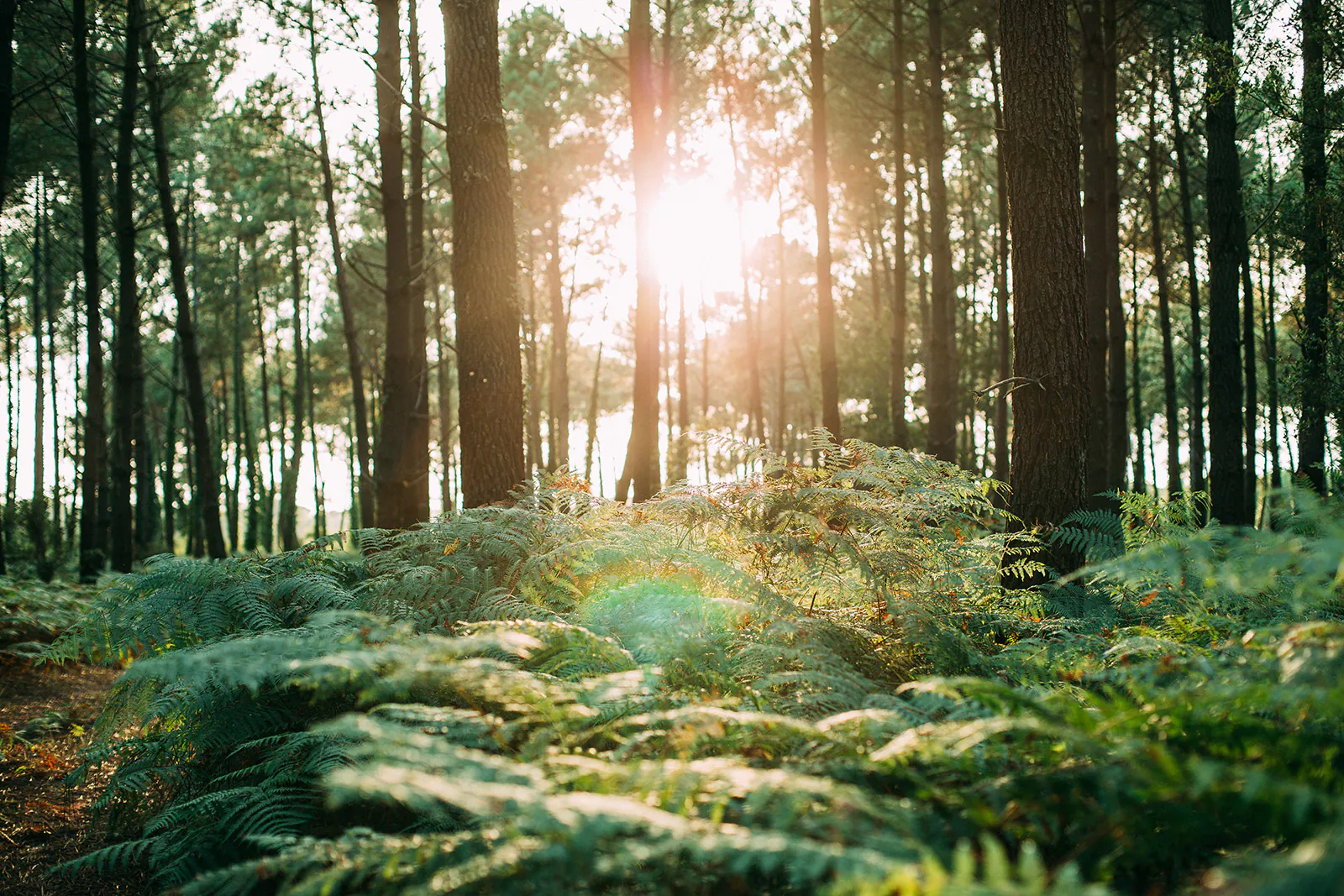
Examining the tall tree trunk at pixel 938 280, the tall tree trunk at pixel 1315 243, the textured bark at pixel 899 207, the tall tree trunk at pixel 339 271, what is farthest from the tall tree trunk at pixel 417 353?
the tall tree trunk at pixel 1315 243

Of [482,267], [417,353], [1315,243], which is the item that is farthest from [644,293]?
[1315,243]

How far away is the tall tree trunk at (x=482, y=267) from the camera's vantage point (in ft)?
20.2

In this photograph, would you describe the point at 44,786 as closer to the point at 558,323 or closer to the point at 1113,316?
the point at 1113,316

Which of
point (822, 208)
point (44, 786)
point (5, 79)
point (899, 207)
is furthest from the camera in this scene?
point (899, 207)

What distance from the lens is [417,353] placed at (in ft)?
42.3

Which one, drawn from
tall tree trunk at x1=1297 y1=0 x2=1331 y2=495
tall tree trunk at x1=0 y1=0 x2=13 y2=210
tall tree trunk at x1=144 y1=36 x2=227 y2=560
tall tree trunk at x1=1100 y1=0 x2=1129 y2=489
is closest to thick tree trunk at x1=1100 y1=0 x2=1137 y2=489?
tall tree trunk at x1=1100 y1=0 x2=1129 y2=489

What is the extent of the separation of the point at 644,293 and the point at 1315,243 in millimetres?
10462

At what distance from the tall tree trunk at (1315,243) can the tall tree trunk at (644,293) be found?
28.8ft

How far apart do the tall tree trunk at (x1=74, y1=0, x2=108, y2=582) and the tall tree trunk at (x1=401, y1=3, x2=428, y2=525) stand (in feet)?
13.8

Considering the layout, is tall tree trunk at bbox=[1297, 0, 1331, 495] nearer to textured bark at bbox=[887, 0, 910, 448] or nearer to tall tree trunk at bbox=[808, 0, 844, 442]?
textured bark at bbox=[887, 0, 910, 448]

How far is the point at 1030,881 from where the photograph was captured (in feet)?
3.18

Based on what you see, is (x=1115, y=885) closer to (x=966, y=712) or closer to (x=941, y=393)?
(x=966, y=712)

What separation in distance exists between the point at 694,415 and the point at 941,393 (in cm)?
2414

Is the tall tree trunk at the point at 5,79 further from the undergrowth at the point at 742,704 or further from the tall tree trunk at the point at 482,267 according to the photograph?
the undergrowth at the point at 742,704
